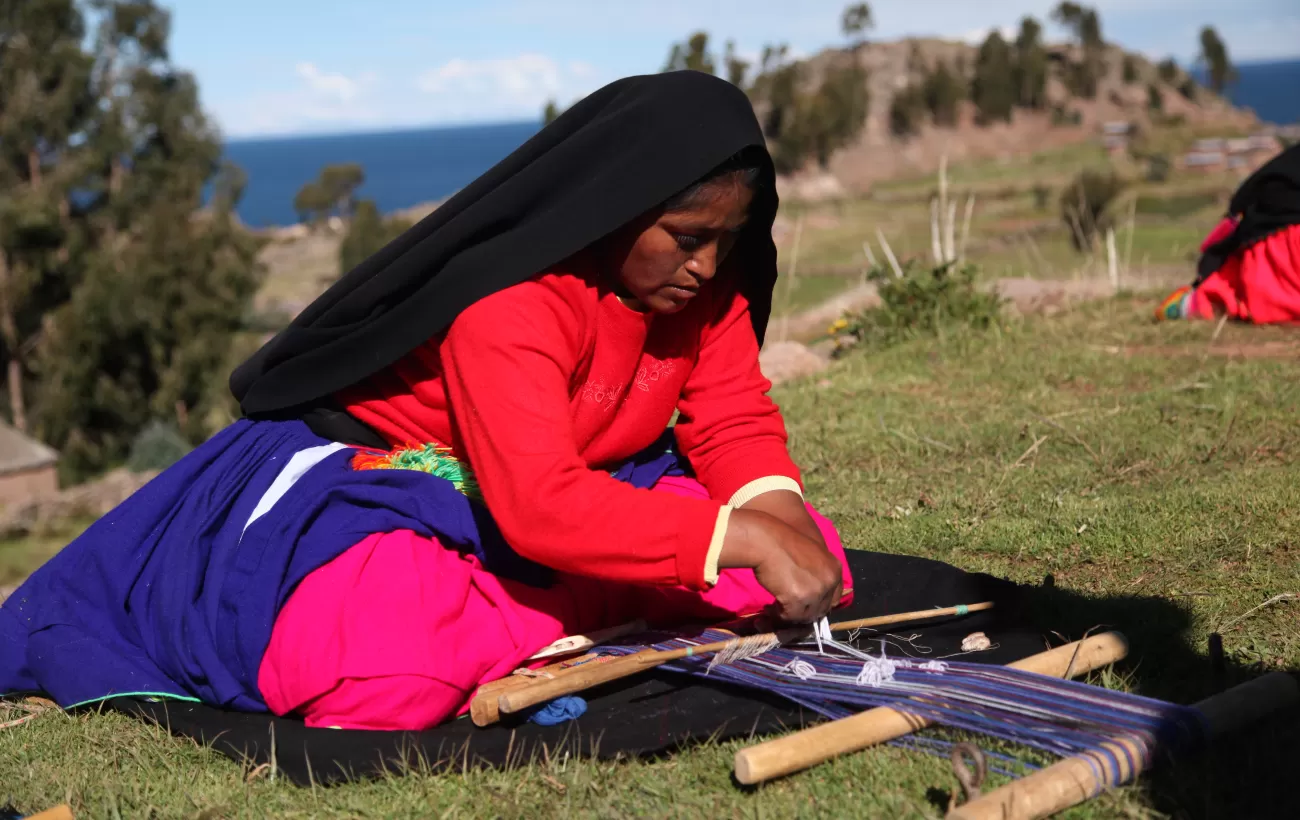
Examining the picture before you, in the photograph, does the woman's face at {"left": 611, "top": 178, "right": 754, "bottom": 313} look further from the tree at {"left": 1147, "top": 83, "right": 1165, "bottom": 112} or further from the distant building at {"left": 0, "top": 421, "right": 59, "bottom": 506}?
the tree at {"left": 1147, "top": 83, "right": 1165, "bottom": 112}

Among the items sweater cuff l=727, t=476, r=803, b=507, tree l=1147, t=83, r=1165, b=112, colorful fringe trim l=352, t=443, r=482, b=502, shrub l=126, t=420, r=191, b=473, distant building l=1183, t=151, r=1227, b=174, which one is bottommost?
shrub l=126, t=420, r=191, b=473

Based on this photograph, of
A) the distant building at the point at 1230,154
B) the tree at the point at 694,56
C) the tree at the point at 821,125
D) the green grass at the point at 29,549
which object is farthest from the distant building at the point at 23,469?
the distant building at the point at 1230,154

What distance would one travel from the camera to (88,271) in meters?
27.0

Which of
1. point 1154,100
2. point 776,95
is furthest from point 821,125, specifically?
point 1154,100

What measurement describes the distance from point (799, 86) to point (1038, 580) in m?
53.0

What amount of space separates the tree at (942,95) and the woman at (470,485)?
54.6 m

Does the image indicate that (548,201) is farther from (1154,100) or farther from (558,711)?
(1154,100)

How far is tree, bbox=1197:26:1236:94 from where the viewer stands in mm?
67188

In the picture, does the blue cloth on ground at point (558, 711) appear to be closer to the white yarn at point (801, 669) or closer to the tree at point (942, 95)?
the white yarn at point (801, 669)

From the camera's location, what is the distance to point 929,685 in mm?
2365

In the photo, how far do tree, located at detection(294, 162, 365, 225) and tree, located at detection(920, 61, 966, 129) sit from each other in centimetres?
3043

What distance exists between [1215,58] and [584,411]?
7444 cm

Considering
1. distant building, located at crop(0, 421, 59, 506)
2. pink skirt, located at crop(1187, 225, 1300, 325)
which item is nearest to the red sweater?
pink skirt, located at crop(1187, 225, 1300, 325)

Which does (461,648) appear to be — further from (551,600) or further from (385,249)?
(385,249)
